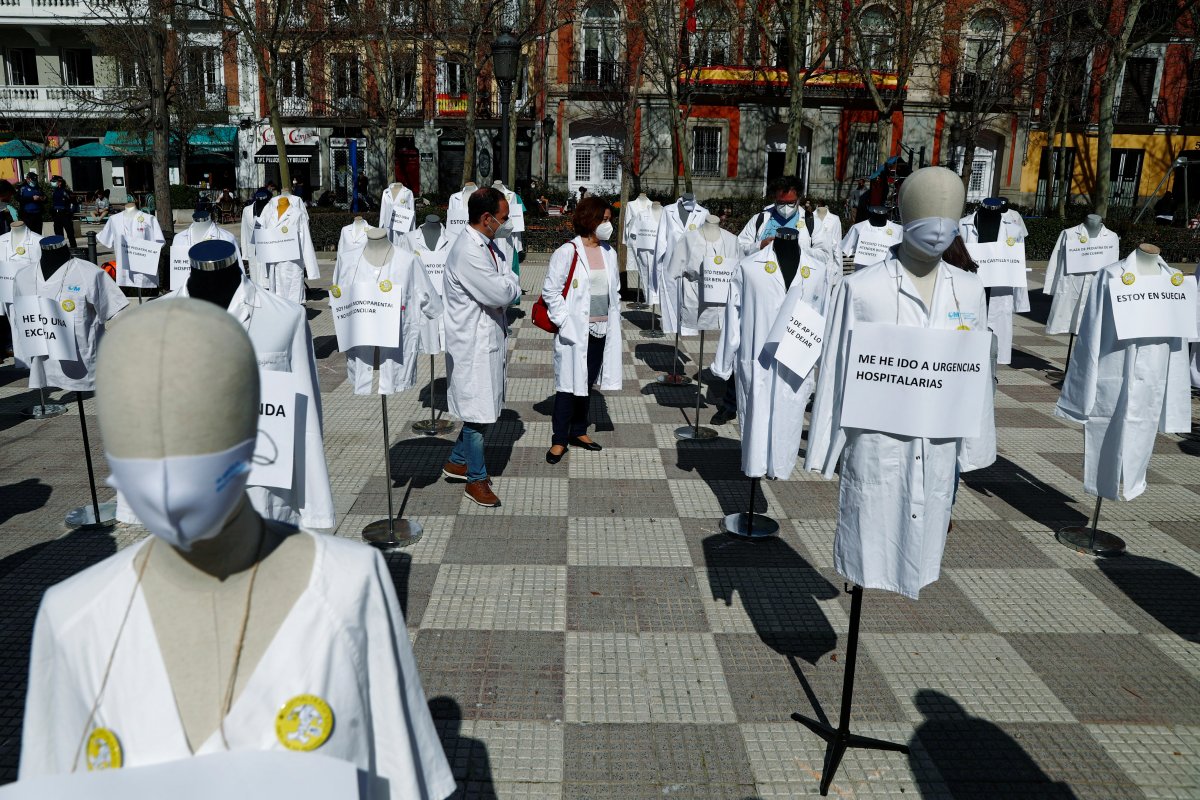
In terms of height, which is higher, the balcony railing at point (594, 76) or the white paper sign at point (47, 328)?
the balcony railing at point (594, 76)

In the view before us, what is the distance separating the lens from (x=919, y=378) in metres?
3.28

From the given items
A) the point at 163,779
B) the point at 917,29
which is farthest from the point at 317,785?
the point at 917,29

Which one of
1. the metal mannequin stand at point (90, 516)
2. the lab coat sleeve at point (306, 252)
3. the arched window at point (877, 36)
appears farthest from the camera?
the arched window at point (877, 36)

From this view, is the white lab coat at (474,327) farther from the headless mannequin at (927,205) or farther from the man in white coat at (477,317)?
the headless mannequin at (927,205)

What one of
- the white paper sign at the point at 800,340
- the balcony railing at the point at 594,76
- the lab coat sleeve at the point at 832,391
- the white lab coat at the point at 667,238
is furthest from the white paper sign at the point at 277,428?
the balcony railing at the point at 594,76

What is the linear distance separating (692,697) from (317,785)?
9.95 feet

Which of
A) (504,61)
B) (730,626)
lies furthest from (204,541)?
(504,61)

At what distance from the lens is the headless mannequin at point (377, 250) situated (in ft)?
21.2

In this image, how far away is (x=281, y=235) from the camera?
38.6 feet

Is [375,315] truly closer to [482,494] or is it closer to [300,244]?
[482,494]

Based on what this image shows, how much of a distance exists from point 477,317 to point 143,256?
663 cm

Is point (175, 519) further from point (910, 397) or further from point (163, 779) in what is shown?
point (910, 397)

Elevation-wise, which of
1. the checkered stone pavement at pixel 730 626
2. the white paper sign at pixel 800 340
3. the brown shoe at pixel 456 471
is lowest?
the checkered stone pavement at pixel 730 626

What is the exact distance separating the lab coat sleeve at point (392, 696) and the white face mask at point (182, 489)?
36cm
